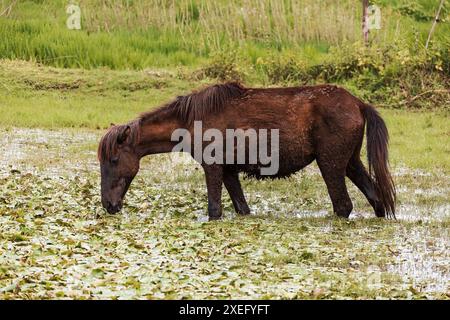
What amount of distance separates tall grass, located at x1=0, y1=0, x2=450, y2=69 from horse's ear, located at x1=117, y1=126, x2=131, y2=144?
916 cm

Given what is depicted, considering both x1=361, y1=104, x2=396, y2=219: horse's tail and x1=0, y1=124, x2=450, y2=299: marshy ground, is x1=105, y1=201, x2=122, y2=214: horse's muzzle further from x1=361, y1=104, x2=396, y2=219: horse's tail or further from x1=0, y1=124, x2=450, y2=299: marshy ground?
x1=361, y1=104, x2=396, y2=219: horse's tail

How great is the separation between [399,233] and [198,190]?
10.1ft

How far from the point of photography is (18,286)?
22.4ft

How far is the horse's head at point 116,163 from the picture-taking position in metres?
10.0

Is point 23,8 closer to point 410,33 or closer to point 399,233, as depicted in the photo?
point 410,33

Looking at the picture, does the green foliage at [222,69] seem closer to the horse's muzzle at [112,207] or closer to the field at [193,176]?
the field at [193,176]

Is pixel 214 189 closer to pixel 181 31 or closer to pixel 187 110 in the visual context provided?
pixel 187 110

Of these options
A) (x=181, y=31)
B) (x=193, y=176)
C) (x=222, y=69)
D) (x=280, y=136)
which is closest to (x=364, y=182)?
(x=280, y=136)

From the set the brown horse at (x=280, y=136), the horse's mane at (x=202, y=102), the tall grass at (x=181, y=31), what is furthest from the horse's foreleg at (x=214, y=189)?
the tall grass at (x=181, y=31)

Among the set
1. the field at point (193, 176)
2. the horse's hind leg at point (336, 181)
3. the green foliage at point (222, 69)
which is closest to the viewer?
the field at point (193, 176)

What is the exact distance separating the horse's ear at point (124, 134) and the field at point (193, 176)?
764 mm

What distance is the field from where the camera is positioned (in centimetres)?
735

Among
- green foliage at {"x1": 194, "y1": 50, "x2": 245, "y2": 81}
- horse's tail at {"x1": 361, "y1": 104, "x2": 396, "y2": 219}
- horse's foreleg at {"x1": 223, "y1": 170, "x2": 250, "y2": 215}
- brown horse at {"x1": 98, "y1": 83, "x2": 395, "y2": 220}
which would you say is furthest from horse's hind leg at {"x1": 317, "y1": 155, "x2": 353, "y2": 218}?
green foliage at {"x1": 194, "y1": 50, "x2": 245, "y2": 81}

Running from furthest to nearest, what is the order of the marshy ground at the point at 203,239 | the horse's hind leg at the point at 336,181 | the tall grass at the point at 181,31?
the tall grass at the point at 181,31
the horse's hind leg at the point at 336,181
the marshy ground at the point at 203,239
